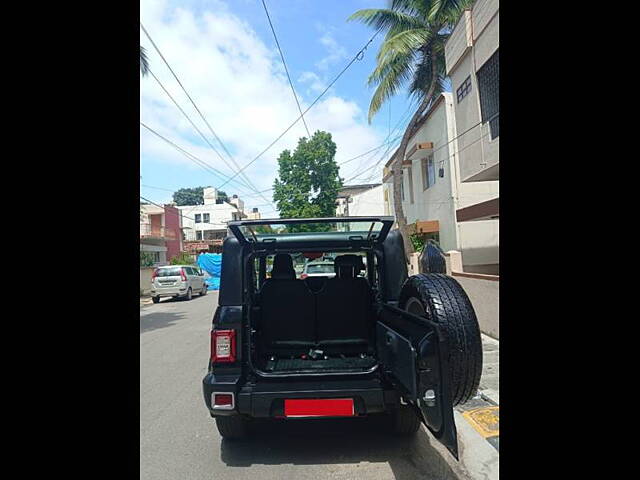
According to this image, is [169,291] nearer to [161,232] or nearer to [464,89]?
[464,89]

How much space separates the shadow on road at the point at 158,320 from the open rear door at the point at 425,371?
30.5 ft

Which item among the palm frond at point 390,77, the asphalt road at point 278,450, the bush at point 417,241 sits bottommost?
the asphalt road at point 278,450

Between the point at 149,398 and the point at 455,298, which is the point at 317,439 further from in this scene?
the point at 149,398

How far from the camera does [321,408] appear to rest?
3008 millimetres

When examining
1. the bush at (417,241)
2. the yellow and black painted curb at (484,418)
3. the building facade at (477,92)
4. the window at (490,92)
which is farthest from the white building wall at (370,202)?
the yellow and black painted curb at (484,418)

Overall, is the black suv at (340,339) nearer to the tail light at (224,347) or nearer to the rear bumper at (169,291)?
the tail light at (224,347)

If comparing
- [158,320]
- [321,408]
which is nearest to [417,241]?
[158,320]

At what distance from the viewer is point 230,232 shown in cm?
333

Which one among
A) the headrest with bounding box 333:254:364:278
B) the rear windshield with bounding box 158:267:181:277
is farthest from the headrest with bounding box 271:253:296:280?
the rear windshield with bounding box 158:267:181:277

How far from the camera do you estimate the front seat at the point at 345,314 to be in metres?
3.86

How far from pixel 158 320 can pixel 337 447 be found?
10693 millimetres

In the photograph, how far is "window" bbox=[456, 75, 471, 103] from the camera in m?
11.6
